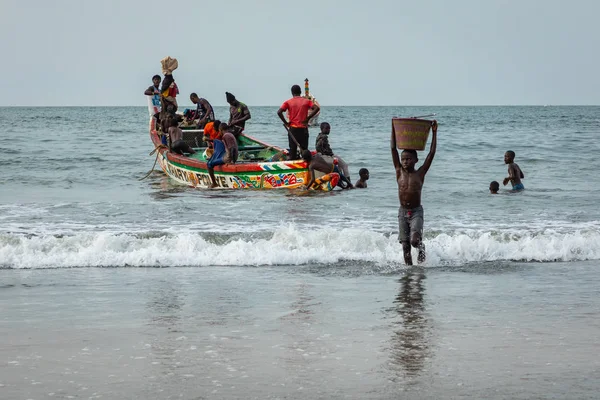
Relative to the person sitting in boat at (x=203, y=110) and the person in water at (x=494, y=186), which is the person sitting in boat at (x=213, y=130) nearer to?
the person sitting in boat at (x=203, y=110)

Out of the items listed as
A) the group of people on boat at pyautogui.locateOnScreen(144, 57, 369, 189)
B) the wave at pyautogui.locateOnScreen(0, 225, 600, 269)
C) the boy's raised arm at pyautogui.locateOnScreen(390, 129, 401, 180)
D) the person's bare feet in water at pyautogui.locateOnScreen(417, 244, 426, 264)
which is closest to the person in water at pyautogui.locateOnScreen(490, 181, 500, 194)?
the group of people on boat at pyautogui.locateOnScreen(144, 57, 369, 189)

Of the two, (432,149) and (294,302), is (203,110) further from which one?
(294,302)

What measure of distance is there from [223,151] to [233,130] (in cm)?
139

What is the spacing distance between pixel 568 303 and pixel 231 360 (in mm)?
3277

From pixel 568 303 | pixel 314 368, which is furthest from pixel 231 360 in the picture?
pixel 568 303

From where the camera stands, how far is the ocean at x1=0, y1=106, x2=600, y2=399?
17.1ft

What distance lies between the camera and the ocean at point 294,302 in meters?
5.21

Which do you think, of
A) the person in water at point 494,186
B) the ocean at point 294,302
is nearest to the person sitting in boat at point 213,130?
the ocean at point 294,302

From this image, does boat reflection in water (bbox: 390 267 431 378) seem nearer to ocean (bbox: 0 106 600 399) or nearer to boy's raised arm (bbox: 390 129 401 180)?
ocean (bbox: 0 106 600 399)

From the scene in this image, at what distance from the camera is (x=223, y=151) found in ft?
55.7

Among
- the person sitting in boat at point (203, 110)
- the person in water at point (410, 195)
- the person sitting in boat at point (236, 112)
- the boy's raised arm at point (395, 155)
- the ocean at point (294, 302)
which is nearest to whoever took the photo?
the ocean at point (294, 302)

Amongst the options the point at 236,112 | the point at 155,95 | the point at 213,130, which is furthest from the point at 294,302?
the point at 155,95

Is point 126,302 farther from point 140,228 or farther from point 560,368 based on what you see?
point 140,228

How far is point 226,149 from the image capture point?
16906 millimetres
